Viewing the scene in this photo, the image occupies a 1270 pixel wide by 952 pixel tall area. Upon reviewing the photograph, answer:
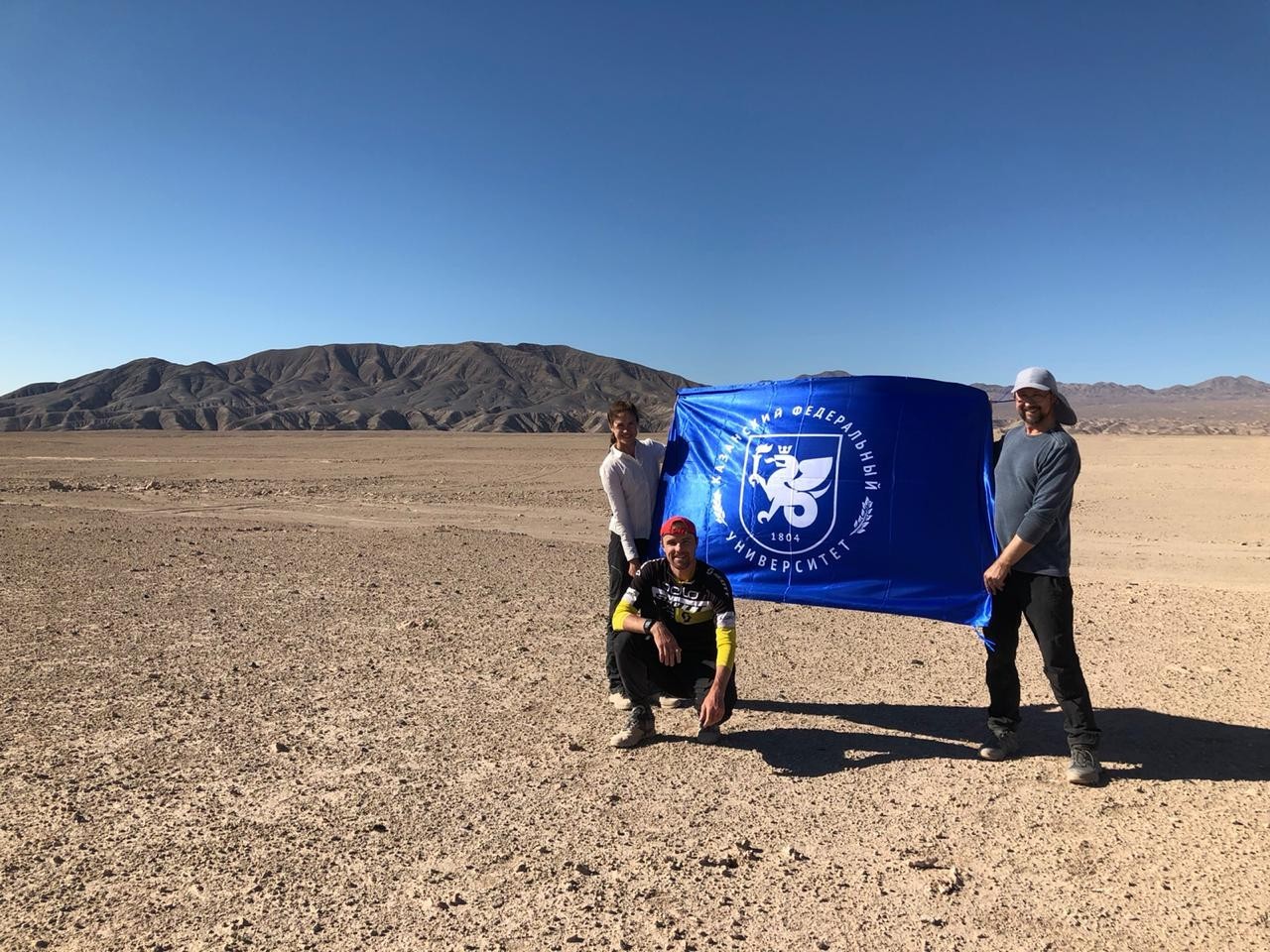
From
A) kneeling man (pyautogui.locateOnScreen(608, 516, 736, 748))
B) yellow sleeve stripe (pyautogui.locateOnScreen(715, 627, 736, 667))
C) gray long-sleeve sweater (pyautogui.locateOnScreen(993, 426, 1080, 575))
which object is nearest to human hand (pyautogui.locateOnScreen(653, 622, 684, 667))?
kneeling man (pyautogui.locateOnScreen(608, 516, 736, 748))

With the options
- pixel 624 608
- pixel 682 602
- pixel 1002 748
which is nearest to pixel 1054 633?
pixel 1002 748

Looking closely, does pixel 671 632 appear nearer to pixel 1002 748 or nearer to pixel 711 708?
pixel 711 708

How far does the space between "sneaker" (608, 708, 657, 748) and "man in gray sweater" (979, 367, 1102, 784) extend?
2.17 meters

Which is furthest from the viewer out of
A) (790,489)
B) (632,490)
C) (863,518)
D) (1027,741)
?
(632,490)

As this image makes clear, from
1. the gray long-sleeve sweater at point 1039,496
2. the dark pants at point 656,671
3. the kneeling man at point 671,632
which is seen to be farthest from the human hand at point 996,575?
the dark pants at point 656,671

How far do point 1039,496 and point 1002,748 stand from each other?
5.06ft

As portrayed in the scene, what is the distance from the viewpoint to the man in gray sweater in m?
4.38

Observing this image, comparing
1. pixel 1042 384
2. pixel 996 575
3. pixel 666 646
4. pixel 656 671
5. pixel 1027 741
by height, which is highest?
pixel 1042 384

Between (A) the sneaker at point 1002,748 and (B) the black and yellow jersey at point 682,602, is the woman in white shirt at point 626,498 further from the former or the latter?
(A) the sneaker at point 1002,748

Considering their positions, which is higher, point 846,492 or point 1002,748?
point 846,492

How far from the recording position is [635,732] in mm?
5027

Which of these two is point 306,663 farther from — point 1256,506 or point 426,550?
point 1256,506

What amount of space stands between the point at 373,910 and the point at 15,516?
1768 cm

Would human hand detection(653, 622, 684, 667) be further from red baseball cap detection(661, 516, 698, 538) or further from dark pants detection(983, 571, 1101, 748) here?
dark pants detection(983, 571, 1101, 748)
